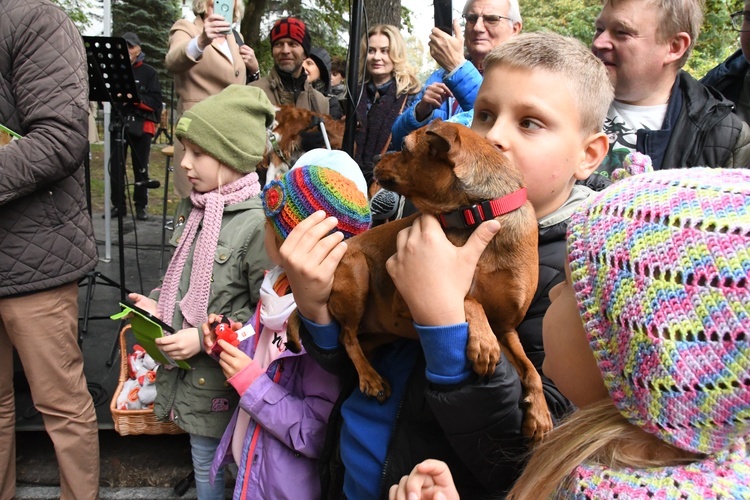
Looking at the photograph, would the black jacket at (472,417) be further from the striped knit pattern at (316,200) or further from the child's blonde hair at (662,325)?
the striped knit pattern at (316,200)

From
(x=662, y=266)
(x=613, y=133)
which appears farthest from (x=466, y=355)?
(x=613, y=133)

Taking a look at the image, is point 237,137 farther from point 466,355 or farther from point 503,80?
point 466,355

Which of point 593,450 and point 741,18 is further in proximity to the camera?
point 741,18

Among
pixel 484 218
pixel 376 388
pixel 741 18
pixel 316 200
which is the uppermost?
pixel 741 18

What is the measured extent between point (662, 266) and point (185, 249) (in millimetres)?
2233

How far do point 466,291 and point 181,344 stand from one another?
1.56 meters

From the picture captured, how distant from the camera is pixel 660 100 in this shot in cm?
245

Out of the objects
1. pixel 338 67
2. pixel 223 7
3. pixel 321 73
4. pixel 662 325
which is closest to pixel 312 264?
pixel 662 325

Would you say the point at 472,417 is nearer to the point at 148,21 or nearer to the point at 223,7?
the point at 223,7

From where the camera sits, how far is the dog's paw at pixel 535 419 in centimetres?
117

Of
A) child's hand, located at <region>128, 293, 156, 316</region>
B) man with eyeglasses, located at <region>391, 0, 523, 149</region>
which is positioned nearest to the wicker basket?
child's hand, located at <region>128, 293, 156, 316</region>

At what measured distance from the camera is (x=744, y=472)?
772 millimetres

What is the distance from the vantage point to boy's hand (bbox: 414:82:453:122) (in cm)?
299

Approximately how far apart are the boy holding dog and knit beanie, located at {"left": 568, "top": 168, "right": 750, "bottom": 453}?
0.31 meters
